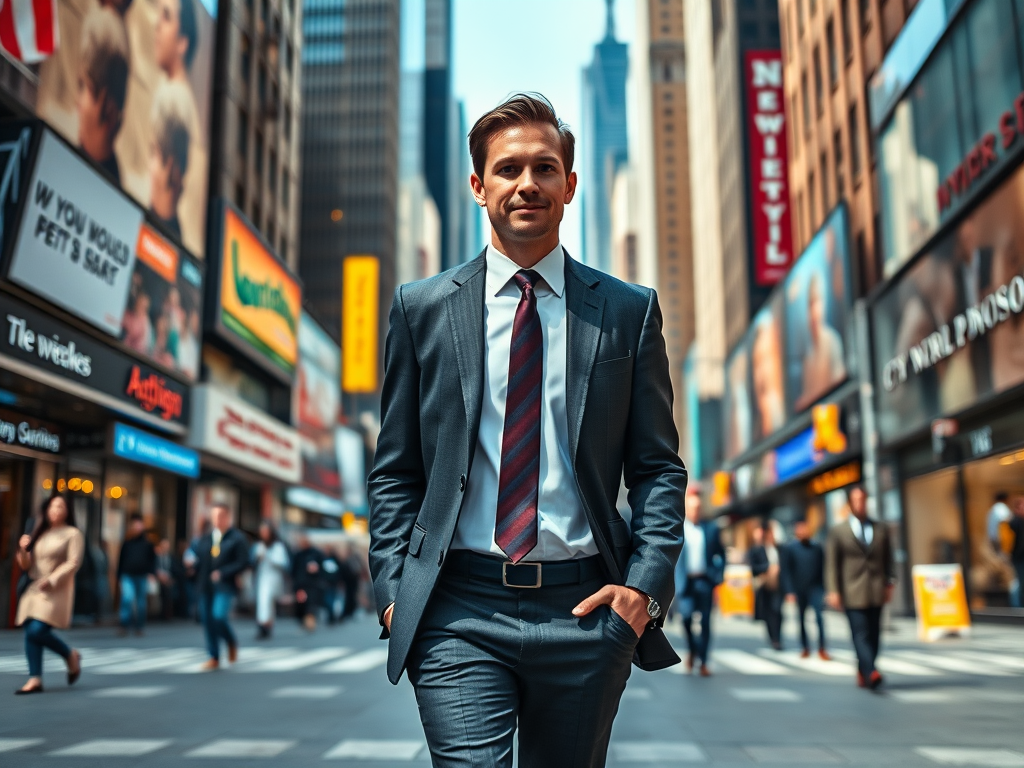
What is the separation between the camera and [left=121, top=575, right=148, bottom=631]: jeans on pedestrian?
59.8 feet

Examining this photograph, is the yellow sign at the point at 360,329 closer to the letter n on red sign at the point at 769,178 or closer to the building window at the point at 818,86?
the letter n on red sign at the point at 769,178

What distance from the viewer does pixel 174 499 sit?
28.2 m

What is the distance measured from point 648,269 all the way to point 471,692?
146 meters

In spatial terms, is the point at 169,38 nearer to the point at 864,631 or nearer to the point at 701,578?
the point at 701,578

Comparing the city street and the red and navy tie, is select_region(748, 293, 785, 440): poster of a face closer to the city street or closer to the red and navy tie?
the city street

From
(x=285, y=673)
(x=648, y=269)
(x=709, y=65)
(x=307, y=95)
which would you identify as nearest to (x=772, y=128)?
(x=709, y=65)

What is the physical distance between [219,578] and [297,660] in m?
1.69

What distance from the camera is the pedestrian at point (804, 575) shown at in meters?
13.7

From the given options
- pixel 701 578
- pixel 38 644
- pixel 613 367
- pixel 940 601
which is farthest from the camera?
pixel 940 601

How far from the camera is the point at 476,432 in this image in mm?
2551

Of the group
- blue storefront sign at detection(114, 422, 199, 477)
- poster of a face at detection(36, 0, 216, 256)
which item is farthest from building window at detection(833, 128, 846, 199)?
blue storefront sign at detection(114, 422, 199, 477)

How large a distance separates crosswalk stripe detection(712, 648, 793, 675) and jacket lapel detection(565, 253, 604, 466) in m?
10.0

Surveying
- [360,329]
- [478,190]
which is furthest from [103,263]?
[360,329]

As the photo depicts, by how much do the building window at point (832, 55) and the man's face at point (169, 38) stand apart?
1952cm
